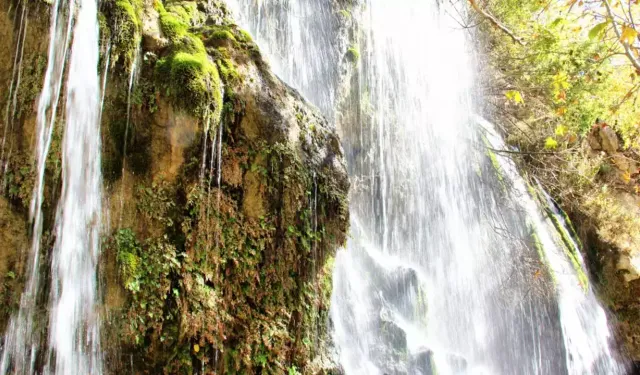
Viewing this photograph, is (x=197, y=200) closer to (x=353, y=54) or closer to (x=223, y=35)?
(x=223, y=35)

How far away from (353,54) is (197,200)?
6.68 m

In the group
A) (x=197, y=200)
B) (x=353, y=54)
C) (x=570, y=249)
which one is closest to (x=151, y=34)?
(x=197, y=200)

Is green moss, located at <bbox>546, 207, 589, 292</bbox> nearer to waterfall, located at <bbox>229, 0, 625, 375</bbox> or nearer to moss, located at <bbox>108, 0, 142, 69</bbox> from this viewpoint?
waterfall, located at <bbox>229, 0, 625, 375</bbox>

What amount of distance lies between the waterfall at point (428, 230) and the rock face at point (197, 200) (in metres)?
2.89

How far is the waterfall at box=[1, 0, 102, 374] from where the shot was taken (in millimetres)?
5035

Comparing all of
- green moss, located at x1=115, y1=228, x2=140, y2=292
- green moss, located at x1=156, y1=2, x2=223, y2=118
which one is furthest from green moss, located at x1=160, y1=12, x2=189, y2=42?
green moss, located at x1=115, y1=228, x2=140, y2=292

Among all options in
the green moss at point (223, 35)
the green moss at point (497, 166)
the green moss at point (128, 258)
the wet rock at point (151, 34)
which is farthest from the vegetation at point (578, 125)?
the green moss at point (128, 258)

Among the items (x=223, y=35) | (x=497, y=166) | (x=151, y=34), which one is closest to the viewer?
(x=151, y=34)

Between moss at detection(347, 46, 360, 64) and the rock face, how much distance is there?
519 cm

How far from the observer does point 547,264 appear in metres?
11.1

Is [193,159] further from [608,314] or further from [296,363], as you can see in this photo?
[608,314]

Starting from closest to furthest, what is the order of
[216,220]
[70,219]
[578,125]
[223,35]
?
[70,219], [216,220], [223,35], [578,125]

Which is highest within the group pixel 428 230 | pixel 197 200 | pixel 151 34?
pixel 151 34

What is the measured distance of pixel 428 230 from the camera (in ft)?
38.7
